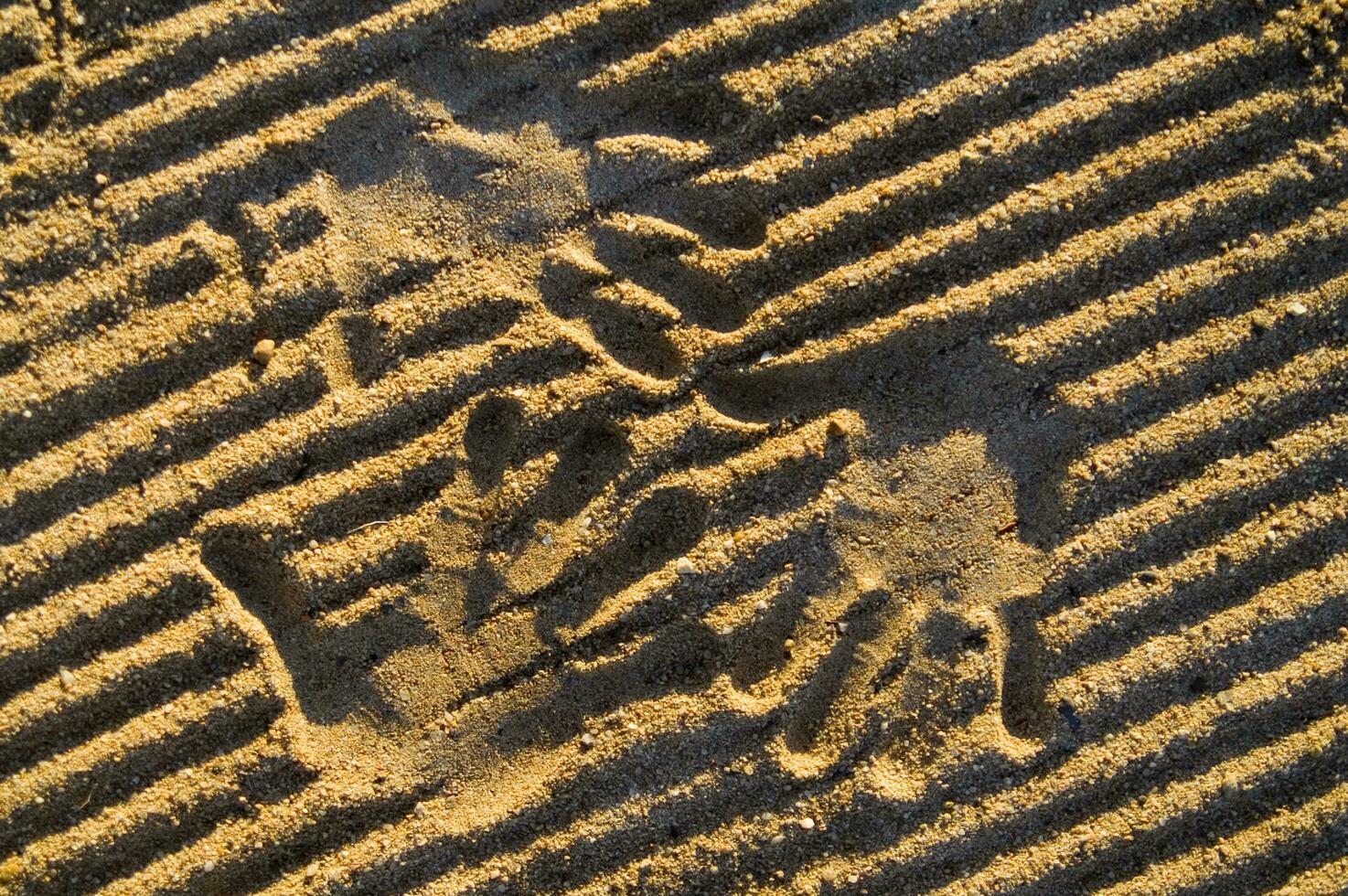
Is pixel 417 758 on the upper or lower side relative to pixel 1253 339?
lower

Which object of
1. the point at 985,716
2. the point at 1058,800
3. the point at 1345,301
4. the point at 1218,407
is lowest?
the point at 1058,800

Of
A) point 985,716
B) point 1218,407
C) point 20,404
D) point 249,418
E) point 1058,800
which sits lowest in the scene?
point 1058,800

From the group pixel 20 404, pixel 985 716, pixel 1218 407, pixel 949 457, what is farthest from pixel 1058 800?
pixel 20 404

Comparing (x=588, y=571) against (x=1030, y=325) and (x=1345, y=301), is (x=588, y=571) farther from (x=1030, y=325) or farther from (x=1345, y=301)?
(x=1345, y=301)

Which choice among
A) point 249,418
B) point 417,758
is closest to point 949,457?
point 417,758

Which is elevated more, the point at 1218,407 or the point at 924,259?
the point at 924,259

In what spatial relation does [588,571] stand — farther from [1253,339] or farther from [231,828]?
[1253,339]
